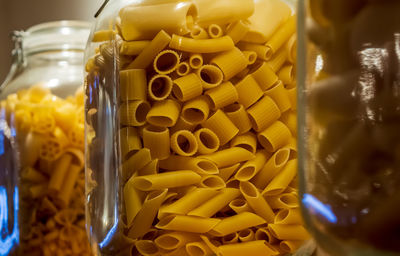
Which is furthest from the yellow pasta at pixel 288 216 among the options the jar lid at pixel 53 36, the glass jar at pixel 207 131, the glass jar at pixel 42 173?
the jar lid at pixel 53 36

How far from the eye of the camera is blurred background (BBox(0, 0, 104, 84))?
52.1 inches

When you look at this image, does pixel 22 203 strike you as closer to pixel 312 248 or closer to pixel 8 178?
pixel 8 178

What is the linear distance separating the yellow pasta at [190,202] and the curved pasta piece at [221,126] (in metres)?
0.05

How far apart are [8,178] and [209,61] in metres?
0.52

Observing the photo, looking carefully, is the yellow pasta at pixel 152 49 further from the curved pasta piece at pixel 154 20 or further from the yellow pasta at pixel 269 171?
the yellow pasta at pixel 269 171

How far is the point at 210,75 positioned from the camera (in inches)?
21.0

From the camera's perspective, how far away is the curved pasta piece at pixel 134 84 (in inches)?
21.3

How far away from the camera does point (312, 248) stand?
0.55 metres

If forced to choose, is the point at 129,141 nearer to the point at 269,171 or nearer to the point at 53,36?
the point at 269,171

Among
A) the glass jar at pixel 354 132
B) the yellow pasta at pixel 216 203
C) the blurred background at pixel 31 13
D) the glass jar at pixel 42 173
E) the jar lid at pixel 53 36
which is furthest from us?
the blurred background at pixel 31 13

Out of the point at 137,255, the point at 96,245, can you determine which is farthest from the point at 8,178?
the point at 137,255

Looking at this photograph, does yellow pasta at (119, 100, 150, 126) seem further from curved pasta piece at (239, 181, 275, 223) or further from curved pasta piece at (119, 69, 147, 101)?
curved pasta piece at (239, 181, 275, 223)

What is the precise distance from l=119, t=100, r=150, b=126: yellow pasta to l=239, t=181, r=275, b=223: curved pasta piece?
11 centimetres

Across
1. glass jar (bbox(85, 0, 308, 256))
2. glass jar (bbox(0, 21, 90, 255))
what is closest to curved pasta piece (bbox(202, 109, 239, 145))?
glass jar (bbox(85, 0, 308, 256))
